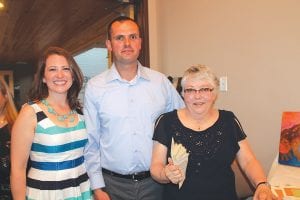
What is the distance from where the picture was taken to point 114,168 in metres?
1.80

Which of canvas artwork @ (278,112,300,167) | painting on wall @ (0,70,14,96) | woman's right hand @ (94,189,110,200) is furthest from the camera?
painting on wall @ (0,70,14,96)

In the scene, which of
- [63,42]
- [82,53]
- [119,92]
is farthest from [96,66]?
[119,92]

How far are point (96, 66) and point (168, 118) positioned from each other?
1.98 metres

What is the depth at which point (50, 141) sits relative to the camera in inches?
58.9

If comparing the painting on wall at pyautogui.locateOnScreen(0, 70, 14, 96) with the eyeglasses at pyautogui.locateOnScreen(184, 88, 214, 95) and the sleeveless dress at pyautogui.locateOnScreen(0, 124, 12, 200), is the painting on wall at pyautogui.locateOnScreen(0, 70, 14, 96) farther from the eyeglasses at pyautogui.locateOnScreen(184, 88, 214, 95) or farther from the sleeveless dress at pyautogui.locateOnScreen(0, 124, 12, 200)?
the eyeglasses at pyautogui.locateOnScreen(184, 88, 214, 95)

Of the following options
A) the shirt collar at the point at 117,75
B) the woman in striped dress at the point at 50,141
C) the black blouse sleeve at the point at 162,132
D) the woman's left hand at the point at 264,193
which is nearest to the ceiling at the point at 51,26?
the shirt collar at the point at 117,75

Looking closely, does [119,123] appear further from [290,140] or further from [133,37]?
[290,140]

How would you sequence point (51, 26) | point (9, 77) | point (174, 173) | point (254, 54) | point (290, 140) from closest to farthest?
point (174, 173) → point (290, 140) → point (254, 54) → point (9, 77) → point (51, 26)

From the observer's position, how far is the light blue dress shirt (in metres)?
1.78

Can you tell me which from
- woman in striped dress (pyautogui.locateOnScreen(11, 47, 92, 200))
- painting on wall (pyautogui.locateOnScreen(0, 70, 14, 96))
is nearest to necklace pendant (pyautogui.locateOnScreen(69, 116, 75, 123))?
woman in striped dress (pyautogui.locateOnScreen(11, 47, 92, 200))

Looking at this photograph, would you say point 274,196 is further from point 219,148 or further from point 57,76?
point 57,76

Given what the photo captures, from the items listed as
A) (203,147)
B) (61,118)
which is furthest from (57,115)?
(203,147)

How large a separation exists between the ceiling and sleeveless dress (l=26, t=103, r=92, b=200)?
1.93m

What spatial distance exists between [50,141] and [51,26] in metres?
2.16
